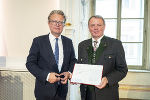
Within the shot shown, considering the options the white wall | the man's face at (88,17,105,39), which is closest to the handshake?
the man's face at (88,17,105,39)

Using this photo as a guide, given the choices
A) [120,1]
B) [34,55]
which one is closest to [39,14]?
[34,55]

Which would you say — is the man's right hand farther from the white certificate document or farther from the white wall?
the white wall

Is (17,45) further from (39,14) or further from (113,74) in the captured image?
(113,74)

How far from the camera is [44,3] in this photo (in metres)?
2.84

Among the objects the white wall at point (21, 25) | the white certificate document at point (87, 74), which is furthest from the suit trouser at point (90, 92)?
the white wall at point (21, 25)

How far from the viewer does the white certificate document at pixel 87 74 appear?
155 centimetres

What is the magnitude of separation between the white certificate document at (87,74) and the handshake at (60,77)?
0.09 m

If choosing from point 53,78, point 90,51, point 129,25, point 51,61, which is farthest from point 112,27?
point 53,78

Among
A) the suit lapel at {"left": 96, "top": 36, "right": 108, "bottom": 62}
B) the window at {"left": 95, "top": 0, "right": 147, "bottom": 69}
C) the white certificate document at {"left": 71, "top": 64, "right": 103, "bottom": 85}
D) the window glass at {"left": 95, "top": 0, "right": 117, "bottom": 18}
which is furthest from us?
the window glass at {"left": 95, "top": 0, "right": 117, "bottom": 18}

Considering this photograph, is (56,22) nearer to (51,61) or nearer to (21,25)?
(51,61)

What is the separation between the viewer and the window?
468cm

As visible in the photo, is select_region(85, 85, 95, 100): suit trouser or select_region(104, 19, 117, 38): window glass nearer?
select_region(85, 85, 95, 100): suit trouser

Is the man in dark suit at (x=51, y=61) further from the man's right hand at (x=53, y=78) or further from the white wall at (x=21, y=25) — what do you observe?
the white wall at (x=21, y=25)

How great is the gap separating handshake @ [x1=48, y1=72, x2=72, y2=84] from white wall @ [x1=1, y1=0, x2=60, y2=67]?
4.27 ft
